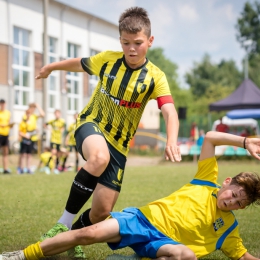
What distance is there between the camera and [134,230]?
14.3ft

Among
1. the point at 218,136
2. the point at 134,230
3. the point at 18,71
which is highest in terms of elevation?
the point at 18,71

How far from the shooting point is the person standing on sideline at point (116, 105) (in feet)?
16.4

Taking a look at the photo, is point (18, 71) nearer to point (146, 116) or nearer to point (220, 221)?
point (146, 116)

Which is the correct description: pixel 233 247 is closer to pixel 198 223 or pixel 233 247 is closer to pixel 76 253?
pixel 198 223

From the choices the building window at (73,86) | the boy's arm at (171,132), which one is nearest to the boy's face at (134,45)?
the boy's arm at (171,132)

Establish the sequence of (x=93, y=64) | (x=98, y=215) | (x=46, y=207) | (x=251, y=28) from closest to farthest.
→ (x=98, y=215), (x=93, y=64), (x=46, y=207), (x=251, y=28)

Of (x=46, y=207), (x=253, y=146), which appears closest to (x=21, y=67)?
(x=46, y=207)

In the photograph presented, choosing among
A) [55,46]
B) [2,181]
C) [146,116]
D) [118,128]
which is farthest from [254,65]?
[118,128]

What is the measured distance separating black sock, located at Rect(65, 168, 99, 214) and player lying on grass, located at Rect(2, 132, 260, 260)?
0.55m

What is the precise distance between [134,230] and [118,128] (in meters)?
1.25

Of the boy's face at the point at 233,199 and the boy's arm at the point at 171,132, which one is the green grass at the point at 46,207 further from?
the boy's arm at the point at 171,132

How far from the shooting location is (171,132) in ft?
15.6

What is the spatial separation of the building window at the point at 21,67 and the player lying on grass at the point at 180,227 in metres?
27.2

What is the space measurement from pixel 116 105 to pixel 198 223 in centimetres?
146
